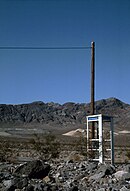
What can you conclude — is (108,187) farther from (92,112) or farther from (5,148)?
(5,148)

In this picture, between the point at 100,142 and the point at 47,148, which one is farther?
the point at 47,148

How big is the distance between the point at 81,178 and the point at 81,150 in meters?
10.5

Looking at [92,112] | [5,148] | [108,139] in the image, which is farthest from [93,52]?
[5,148]

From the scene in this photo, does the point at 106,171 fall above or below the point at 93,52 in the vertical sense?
below

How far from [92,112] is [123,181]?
1113cm

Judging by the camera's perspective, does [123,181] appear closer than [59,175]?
Yes

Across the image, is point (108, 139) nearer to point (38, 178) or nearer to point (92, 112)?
point (92, 112)

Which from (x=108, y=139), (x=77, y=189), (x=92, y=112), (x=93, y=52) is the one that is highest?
Answer: (x=93, y=52)

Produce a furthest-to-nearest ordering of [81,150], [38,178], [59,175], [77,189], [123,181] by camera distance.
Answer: [81,150], [59,175], [38,178], [123,181], [77,189]

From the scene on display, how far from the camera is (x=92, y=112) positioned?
24.8 metres

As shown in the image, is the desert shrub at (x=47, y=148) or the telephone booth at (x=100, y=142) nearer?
the telephone booth at (x=100, y=142)

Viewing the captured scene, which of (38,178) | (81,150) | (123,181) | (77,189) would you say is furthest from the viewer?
(81,150)

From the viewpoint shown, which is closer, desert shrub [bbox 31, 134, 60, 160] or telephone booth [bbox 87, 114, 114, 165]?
telephone booth [bbox 87, 114, 114, 165]

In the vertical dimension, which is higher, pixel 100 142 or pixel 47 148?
pixel 100 142
